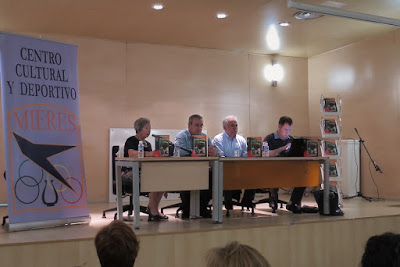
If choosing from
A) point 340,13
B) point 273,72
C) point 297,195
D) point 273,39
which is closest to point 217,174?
point 297,195

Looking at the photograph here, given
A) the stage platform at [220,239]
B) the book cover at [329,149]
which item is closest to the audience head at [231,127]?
the stage platform at [220,239]

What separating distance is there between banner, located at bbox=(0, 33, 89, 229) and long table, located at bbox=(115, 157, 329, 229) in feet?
1.73

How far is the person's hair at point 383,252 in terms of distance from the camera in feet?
4.87

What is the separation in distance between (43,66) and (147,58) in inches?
132

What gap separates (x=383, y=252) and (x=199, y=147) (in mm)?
3184

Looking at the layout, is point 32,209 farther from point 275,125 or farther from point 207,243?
point 275,125

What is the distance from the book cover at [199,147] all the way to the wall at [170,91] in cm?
325

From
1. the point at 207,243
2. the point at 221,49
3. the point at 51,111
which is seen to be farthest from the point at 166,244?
the point at 221,49

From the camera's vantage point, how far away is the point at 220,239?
13.6 feet

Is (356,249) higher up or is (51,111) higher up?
(51,111)

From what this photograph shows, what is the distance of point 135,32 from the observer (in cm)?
716

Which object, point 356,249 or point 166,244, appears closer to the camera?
point 166,244

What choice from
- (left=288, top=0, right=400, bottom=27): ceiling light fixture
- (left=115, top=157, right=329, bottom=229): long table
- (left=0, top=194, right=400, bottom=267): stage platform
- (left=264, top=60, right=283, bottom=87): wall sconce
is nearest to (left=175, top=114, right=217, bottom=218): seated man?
(left=115, top=157, right=329, bottom=229): long table

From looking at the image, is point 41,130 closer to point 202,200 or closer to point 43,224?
point 43,224
